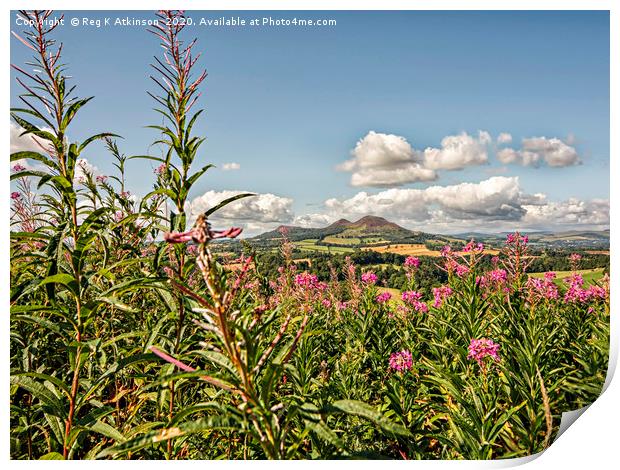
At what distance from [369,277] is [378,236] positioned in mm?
643

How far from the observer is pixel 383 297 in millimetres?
3012

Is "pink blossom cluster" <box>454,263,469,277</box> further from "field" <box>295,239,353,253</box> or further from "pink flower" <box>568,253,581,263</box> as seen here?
"field" <box>295,239,353,253</box>

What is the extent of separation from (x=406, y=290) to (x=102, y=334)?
205 centimetres

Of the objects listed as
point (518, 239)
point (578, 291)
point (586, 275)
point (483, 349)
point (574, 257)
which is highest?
point (518, 239)

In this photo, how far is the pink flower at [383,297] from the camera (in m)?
2.99

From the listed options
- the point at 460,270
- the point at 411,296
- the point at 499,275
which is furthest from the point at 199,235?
the point at 411,296

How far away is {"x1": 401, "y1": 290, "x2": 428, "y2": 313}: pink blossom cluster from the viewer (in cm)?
290

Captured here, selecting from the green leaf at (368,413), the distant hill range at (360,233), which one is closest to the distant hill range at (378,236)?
the distant hill range at (360,233)

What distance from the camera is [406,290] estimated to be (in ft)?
9.86

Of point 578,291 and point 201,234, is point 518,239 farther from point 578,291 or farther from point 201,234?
point 201,234

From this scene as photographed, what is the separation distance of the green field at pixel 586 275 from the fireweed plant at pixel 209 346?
0.04m
